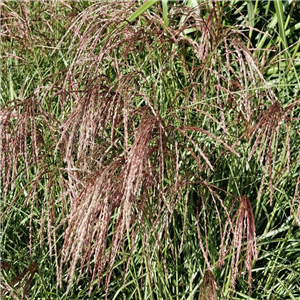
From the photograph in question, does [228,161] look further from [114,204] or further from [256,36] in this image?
[256,36]

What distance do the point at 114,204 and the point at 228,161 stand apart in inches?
28.0

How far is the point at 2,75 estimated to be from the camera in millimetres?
2918

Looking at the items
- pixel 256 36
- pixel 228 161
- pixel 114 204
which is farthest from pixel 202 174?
pixel 256 36

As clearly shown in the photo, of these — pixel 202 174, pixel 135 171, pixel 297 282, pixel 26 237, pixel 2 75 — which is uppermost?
pixel 135 171

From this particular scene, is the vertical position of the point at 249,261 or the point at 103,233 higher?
the point at 103,233

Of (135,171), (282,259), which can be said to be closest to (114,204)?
(135,171)

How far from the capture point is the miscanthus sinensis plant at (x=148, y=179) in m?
1.52

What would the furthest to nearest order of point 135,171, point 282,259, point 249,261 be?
point 282,259
point 249,261
point 135,171

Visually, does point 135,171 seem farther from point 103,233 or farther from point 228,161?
point 228,161

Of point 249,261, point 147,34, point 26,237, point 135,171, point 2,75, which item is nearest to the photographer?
point 135,171

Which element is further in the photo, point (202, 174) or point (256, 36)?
point (256, 36)

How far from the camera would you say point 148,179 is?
5.00ft

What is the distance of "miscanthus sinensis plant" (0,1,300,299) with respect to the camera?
1.52 metres

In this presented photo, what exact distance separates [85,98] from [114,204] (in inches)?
11.3
